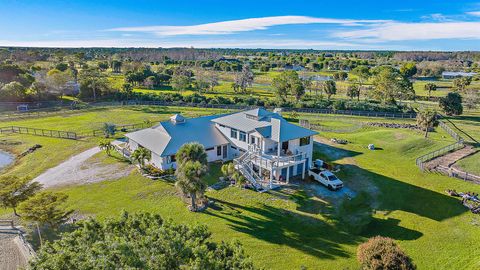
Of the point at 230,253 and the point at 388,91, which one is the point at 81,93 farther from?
the point at 230,253

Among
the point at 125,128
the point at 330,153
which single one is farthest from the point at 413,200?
the point at 125,128

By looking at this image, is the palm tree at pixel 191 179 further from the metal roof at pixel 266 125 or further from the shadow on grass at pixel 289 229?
the metal roof at pixel 266 125

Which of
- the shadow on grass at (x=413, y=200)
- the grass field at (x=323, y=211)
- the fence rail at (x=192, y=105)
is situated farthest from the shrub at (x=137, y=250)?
the fence rail at (x=192, y=105)

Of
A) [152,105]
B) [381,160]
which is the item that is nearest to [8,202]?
[381,160]

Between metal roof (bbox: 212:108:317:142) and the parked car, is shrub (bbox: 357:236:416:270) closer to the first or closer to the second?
the parked car

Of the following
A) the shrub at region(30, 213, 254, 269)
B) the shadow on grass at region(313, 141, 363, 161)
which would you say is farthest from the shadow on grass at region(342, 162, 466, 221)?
the shrub at region(30, 213, 254, 269)

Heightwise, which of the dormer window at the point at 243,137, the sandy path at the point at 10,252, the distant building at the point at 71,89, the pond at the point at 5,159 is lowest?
the pond at the point at 5,159

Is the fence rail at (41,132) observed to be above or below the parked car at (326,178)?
below

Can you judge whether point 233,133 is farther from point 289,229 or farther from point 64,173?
point 64,173
